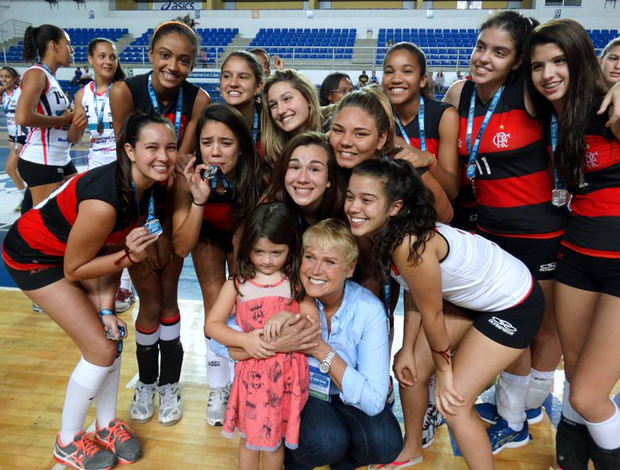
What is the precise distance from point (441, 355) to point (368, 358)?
12.1 inches

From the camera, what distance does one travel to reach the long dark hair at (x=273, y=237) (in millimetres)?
1939

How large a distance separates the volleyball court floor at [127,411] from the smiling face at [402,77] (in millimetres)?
1823

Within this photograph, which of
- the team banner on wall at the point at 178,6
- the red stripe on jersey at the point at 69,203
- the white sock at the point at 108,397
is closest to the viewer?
the red stripe on jersey at the point at 69,203

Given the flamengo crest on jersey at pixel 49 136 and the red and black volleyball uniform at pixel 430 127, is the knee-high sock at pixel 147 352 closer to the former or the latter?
the red and black volleyball uniform at pixel 430 127

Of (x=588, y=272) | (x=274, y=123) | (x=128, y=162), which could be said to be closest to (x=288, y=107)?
(x=274, y=123)

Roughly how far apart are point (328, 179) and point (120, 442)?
5.41 feet

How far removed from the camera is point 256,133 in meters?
2.56

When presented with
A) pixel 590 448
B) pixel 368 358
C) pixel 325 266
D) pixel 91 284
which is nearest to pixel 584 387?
pixel 590 448

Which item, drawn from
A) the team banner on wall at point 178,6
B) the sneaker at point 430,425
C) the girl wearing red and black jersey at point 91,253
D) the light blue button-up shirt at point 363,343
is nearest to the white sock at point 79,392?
the girl wearing red and black jersey at point 91,253

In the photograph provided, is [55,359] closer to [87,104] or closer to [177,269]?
[177,269]

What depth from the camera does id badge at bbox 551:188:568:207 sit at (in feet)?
6.66

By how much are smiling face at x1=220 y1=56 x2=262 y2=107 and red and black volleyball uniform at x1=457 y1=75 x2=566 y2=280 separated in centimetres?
121

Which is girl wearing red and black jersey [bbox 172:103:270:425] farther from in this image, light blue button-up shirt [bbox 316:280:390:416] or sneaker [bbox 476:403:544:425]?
sneaker [bbox 476:403:544:425]

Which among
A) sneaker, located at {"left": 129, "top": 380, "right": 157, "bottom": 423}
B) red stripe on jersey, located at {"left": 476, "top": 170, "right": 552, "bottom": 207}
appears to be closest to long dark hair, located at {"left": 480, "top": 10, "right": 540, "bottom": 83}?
red stripe on jersey, located at {"left": 476, "top": 170, "right": 552, "bottom": 207}
